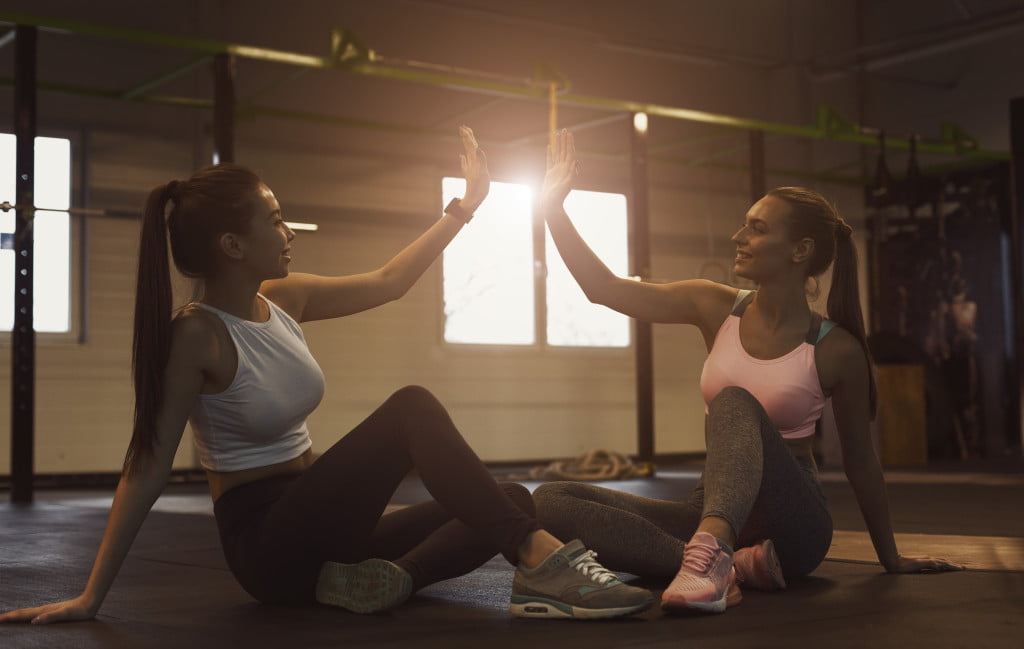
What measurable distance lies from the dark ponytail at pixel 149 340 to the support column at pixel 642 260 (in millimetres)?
5341

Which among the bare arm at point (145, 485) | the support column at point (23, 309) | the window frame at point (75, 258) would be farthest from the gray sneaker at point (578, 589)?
the window frame at point (75, 258)

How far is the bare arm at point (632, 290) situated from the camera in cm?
251

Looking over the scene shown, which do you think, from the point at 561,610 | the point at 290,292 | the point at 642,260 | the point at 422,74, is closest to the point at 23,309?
the point at 422,74

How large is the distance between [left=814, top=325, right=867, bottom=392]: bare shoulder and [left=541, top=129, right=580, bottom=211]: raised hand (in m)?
0.62

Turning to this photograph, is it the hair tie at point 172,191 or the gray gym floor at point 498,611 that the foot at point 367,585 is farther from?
the hair tie at point 172,191

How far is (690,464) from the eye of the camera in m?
8.59

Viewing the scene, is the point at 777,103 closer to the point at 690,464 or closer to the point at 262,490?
the point at 690,464

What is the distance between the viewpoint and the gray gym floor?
1862mm

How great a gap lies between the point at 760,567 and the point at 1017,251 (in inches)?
300

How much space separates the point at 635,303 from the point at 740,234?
0.26 metres

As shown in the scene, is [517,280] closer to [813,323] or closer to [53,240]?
[53,240]

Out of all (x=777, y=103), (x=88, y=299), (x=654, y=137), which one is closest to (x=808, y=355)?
Answer: (x=88, y=299)

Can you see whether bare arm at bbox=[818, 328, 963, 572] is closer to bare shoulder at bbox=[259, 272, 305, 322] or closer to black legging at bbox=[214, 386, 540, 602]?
black legging at bbox=[214, 386, 540, 602]

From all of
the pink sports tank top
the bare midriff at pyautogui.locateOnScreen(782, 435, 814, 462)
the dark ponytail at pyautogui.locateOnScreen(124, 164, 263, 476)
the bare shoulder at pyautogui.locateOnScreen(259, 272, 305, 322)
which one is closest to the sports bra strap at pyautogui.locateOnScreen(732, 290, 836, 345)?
the pink sports tank top
